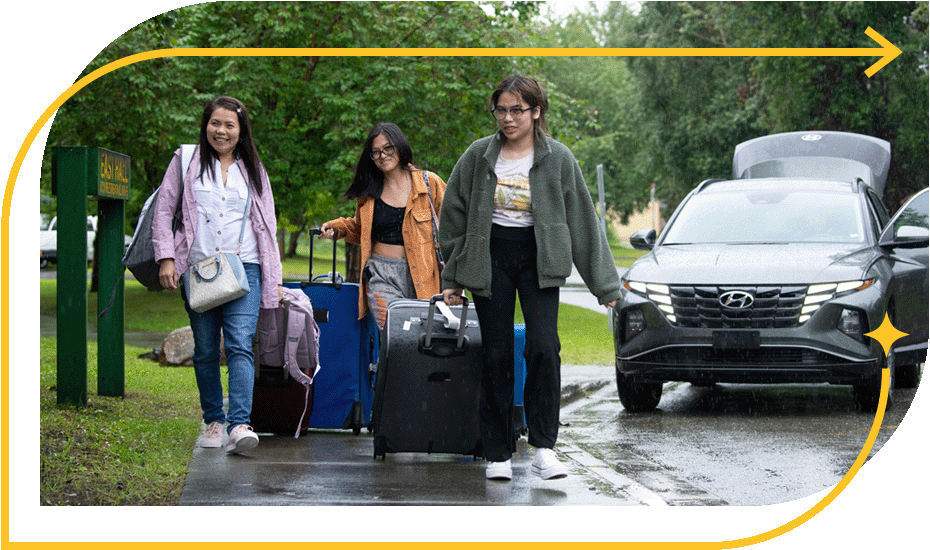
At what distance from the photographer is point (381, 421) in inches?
209

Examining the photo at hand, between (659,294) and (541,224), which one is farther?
(659,294)

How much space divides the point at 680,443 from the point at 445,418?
5.81 feet

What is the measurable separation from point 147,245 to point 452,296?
174 cm

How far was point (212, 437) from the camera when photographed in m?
5.77

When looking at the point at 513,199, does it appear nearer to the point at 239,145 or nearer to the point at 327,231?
the point at 327,231

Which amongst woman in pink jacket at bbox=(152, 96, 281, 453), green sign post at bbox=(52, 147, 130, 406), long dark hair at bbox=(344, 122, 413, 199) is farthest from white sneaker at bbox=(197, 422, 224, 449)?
long dark hair at bbox=(344, 122, 413, 199)

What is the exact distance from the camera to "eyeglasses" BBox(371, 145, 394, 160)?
5977mm

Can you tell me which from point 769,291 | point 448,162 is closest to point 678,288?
point 769,291

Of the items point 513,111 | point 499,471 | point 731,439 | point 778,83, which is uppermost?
point 778,83

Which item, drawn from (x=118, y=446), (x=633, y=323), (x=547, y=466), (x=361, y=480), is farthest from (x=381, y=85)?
(x=547, y=466)

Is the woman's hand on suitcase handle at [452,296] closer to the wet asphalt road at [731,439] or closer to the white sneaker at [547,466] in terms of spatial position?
the white sneaker at [547,466]

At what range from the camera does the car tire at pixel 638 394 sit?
7754mm

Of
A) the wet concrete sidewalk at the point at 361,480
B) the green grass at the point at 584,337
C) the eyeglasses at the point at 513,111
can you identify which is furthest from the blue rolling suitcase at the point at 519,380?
the green grass at the point at 584,337

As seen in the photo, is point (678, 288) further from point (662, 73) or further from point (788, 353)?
point (662, 73)
